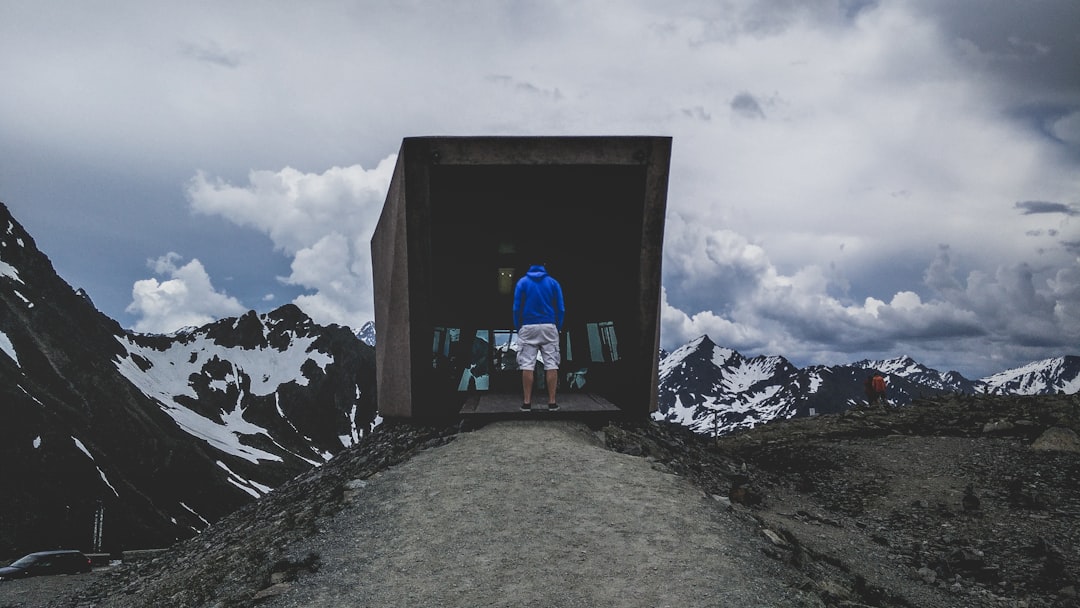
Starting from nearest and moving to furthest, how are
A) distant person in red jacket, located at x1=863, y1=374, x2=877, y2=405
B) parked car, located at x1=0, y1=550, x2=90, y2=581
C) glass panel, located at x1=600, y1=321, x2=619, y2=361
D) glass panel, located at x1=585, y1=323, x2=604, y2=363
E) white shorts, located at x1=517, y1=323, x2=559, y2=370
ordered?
white shorts, located at x1=517, y1=323, x2=559, y2=370 → glass panel, located at x1=600, y1=321, x2=619, y2=361 → glass panel, located at x1=585, y1=323, x2=604, y2=363 → distant person in red jacket, located at x1=863, y1=374, x2=877, y2=405 → parked car, located at x1=0, y1=550, x2=90, y2=581

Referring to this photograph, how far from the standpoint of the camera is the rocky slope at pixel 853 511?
737 cm

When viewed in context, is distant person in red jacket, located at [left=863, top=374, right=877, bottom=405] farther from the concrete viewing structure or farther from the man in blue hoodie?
the man in blue hoodie

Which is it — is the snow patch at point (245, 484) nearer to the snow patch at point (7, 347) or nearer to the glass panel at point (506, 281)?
the snow patch at point (7, 347)

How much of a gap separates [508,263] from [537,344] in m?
3.72

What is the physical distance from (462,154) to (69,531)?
95.0 metres

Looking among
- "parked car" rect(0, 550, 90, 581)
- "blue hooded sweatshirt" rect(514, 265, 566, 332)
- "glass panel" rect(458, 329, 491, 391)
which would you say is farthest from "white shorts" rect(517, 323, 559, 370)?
"parked car" rect(0, 550, 90, 581)

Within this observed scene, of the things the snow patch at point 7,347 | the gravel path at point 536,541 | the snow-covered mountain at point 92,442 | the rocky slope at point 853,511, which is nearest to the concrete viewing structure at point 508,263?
the rocky slope at point 853,511

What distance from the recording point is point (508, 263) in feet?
46.8

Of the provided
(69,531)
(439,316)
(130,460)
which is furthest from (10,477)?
(439,316)

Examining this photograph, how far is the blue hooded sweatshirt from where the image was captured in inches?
429

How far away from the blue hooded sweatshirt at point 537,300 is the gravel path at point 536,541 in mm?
2393

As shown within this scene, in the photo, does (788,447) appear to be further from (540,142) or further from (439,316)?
(540,142)

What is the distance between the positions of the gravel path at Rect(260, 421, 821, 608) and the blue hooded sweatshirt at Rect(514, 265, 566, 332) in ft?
7.85

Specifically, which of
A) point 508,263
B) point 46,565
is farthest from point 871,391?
point 46,565
